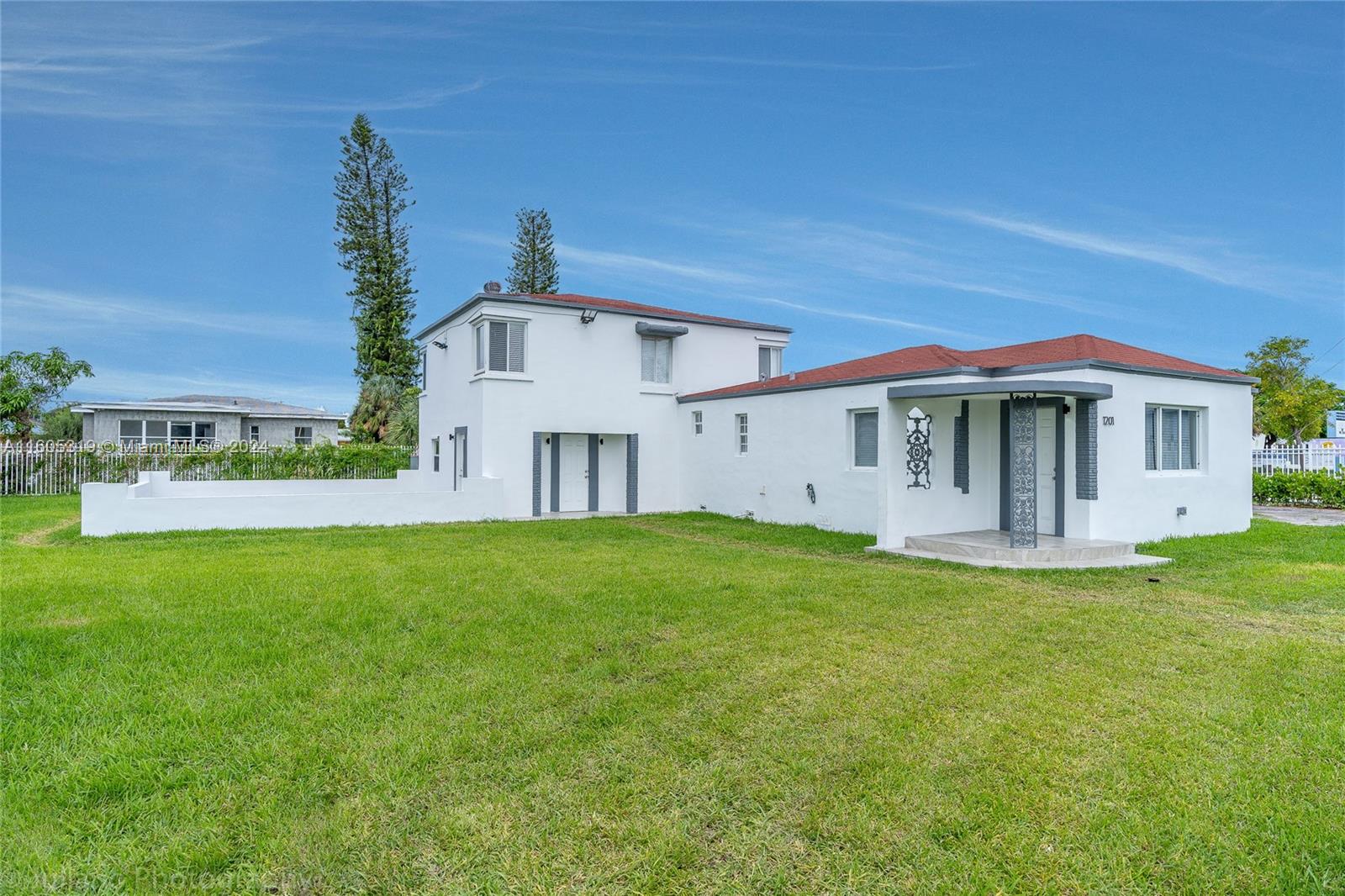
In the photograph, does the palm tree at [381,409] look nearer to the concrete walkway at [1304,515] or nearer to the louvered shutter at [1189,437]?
the louvered shutter at [1189,437]

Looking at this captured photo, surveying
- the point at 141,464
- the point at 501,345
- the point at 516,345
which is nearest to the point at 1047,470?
the point at 516,345

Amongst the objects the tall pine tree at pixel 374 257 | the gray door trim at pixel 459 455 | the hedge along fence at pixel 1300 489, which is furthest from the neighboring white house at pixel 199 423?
the hedge along fence at pixel 1300 489

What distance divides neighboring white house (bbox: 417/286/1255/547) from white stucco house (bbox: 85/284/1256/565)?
0.14 feet

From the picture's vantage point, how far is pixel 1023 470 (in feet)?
34.6

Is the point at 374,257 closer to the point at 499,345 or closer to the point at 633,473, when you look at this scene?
the point at 499,345

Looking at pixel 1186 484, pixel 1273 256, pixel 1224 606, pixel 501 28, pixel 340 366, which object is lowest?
pixel 1224 606

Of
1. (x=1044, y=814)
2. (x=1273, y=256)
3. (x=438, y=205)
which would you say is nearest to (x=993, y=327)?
(x=1273, y=256)

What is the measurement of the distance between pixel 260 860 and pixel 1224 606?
8320mm

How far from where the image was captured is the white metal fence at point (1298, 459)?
2075cm

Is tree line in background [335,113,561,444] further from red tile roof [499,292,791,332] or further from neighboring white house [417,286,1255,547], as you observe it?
red tile roof [499,292,791,332]

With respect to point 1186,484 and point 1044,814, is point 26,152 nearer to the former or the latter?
point 1044,814

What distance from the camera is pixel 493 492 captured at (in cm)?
1658

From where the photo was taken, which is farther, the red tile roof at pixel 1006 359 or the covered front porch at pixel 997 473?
the red tile roof at pixel 1006 359

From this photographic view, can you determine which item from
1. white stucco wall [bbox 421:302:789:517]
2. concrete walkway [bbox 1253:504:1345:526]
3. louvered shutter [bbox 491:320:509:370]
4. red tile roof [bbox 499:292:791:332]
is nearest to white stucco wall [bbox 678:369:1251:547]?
concrete walkway [bbox 1253:504:1345:526]
